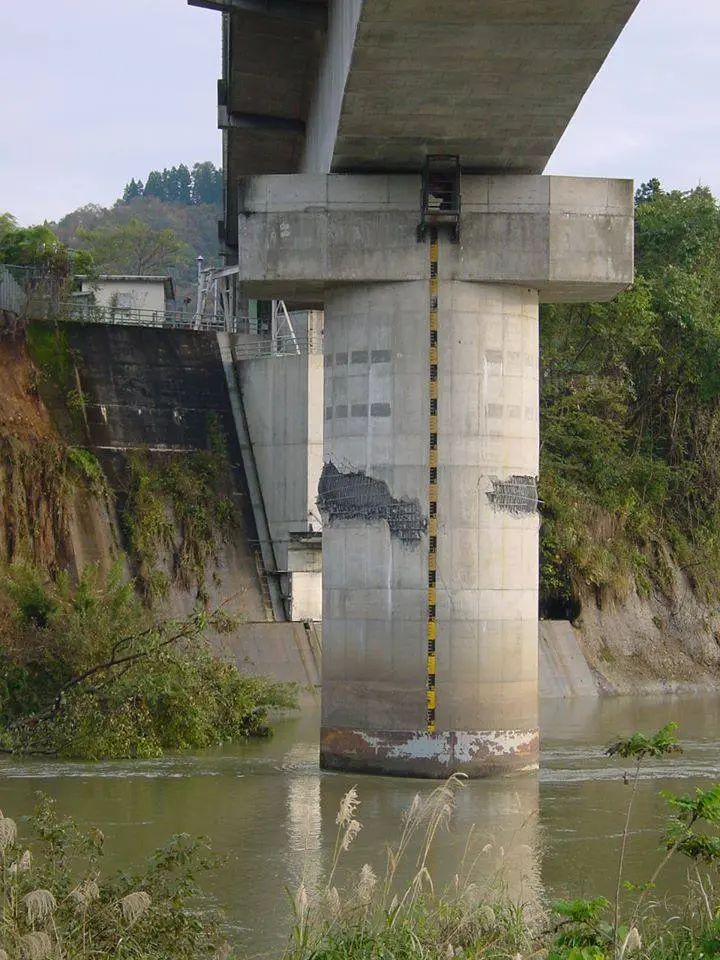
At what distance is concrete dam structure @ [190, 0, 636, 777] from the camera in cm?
2169

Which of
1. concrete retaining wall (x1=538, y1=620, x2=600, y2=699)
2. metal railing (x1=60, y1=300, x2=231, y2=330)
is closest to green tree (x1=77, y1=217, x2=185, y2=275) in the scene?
metal railing (x1=60, y1=300, x2=231, y2=330)

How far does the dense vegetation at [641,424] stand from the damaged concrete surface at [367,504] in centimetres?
1943

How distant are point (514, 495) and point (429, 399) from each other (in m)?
1.70

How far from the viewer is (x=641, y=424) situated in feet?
158

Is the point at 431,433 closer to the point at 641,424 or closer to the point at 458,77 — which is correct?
the point at 458,77

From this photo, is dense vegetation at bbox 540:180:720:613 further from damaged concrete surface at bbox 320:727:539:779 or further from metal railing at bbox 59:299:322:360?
damaged concrete surface at bbox 320:727:539:779

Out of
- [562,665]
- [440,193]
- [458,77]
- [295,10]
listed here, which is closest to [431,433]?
[440,193]

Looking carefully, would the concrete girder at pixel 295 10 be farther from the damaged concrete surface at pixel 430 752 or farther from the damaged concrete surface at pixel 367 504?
the damaged concrete surface at pixel 430 752

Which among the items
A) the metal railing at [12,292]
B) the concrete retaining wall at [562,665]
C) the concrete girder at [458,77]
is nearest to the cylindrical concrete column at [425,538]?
the concrete girder at [458,77]

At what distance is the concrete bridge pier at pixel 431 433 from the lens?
21.7 m

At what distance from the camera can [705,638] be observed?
143 feet

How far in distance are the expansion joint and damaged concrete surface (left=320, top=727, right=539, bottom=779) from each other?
290mm

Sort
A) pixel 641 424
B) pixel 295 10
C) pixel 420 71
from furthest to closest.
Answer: pixel 641 424, pixel 295 10, pixel 420 71

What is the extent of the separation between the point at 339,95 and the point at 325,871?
9707 millimetres
